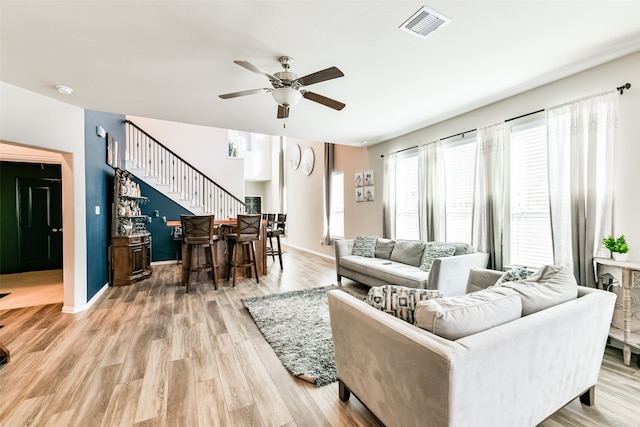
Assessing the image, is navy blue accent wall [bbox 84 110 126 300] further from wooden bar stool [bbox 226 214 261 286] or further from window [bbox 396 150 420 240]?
window [bbox 396 150 420 240]

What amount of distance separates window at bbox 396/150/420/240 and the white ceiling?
147 centimetres

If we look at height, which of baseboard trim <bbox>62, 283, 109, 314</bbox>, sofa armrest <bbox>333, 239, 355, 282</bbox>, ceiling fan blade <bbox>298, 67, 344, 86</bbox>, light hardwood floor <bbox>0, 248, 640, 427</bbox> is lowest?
light hardwood floor <bbox>0, 248, 640, 427</bbox>

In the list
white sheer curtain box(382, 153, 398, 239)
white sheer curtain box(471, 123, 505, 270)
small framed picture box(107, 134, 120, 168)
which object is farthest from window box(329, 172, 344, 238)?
small framed picture box(107, 134, 120, 168)

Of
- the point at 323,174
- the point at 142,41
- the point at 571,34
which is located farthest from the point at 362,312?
the point at 323,174

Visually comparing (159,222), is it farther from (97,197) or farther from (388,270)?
(388,270)

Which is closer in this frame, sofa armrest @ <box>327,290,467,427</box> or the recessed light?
sofa armrest @ <box>327,290,467,427</box>

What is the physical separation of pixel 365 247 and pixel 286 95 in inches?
120

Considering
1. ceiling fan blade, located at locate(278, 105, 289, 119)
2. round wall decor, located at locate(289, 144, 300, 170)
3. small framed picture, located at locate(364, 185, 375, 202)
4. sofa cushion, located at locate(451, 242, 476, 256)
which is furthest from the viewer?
round wall decor, located at locate(289, 144, 300, 170)

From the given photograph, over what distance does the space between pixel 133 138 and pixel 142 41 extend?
523 centimetres

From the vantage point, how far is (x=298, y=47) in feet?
7.54

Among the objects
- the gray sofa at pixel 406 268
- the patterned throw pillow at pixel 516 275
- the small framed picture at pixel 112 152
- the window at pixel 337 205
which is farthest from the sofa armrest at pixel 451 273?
the small framed picture at pixel 112 152

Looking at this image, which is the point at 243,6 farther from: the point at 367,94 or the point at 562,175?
the point at 562,175

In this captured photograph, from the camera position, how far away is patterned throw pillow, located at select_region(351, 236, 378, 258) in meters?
4.73

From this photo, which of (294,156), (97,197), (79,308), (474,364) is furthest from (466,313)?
(294,156)
